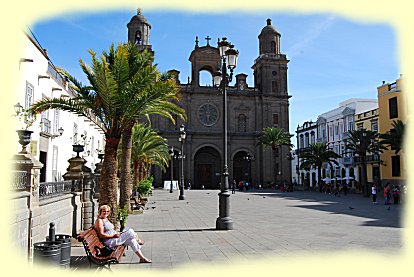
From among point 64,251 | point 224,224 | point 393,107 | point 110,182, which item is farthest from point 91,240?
point 393,107

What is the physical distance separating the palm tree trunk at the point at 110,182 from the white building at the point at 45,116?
23.8ft

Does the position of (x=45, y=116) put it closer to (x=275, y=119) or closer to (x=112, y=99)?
(x=112, y=99)

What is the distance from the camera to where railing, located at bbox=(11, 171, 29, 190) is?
6.35 metres

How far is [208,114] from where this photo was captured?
185 feet

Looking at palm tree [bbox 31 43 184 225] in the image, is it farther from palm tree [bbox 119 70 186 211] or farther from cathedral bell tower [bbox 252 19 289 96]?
cathedral bell tower [bbox 252 19 289 96]

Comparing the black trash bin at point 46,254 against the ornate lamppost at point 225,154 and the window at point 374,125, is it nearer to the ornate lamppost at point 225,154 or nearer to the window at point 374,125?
the ornate lamppost at point 225,154

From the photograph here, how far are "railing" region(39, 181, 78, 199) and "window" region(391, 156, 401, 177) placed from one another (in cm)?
3591

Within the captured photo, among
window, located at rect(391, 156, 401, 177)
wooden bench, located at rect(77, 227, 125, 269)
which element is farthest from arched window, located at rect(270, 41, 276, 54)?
wooden bench, located at rect(77, 227, 125, 269)

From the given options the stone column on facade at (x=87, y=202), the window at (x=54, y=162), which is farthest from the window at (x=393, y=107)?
the stone column on facade at (x=87, y=202)

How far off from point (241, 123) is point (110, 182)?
159 feet

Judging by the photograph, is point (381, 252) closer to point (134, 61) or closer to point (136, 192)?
point (134, 61)

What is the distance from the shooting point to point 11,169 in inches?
253

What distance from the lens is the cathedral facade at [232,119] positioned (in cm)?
5441

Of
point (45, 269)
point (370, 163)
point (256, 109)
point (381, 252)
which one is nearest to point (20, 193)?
point (45, 269)
